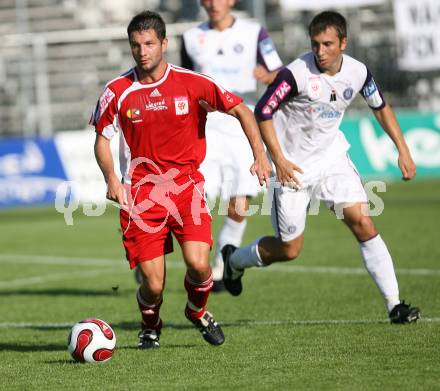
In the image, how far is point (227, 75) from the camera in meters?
10.3

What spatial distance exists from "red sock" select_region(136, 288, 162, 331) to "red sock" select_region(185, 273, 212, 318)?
0.76ft

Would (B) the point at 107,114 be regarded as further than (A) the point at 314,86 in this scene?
No

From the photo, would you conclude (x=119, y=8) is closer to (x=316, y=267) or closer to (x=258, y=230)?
(x=258, y=230)

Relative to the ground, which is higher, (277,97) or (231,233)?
(277,97)

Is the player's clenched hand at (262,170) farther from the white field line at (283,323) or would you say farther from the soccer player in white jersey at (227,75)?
the soccer player in white jersey at (227,75)

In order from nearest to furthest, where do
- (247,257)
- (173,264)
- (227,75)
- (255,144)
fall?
(255,144)
(247,257)
(227,75)
(173,264)

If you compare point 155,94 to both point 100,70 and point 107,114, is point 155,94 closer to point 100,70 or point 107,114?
point 107,114

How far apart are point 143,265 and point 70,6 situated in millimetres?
19892

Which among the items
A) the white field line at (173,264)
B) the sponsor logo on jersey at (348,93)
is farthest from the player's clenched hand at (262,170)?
the white field line at (173,264)

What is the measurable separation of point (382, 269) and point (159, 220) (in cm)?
178

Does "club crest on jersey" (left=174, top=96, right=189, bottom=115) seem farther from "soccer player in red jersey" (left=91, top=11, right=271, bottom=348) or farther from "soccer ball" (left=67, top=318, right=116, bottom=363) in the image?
"soccer ball" (left=67, top=318, right=116, bottom=363)

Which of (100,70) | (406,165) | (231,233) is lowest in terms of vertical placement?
(100,70)

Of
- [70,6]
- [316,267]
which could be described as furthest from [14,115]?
[316,267]

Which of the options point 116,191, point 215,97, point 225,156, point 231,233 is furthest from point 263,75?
point 116,191
